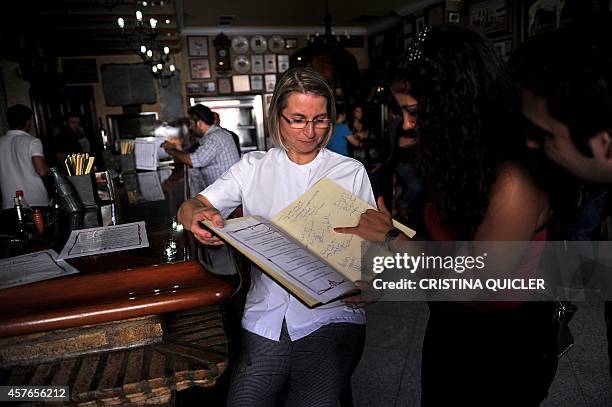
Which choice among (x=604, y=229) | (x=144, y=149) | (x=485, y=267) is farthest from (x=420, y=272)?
(x=144, y=149)

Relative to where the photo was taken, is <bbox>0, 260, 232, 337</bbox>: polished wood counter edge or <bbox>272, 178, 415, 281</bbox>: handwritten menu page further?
<bbox>272, 178, 415, 281</bbox>: handwritten menu page

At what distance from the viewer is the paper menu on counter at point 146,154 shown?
4672 mm

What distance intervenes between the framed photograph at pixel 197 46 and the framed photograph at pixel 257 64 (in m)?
0.81

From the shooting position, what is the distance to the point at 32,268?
1.23m

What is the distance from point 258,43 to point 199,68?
1.12 m

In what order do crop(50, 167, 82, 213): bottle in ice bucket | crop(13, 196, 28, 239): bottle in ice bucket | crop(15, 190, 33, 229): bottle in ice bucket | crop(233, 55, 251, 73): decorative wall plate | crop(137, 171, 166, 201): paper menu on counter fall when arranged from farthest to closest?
crop(233, 55, 251, 73): decorative wall plate → crop(137, 171, 166, 201): paper menu on counter → crop(50, 167, 82, 213): bottle in ice bucket → crop(15, 190, 33, 229): bottle in ice bucket → crop(13, 196, 28, 239): bottle in ice bucket

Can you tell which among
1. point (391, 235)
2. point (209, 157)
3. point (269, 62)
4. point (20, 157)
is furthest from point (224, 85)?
point (391, 235)

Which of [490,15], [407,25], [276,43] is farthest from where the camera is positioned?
[276,43]

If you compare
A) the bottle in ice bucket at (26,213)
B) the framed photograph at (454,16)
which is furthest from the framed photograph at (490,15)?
the bottle in ice bucket at (26,213)

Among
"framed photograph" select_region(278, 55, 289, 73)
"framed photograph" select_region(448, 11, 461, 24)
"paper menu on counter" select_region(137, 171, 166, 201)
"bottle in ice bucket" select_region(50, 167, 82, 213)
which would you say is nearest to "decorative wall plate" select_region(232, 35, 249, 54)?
"framed photograph" select_region(278, 55, 289, 73)

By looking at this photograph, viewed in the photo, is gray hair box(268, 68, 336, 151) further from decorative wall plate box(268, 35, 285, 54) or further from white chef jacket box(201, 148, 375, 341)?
decorative wall plate box(268, 35, 285, 54)

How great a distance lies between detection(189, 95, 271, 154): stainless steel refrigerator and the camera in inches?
311

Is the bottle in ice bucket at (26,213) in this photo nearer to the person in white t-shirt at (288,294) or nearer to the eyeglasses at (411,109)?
the person in white t-shirt at (288,294)
